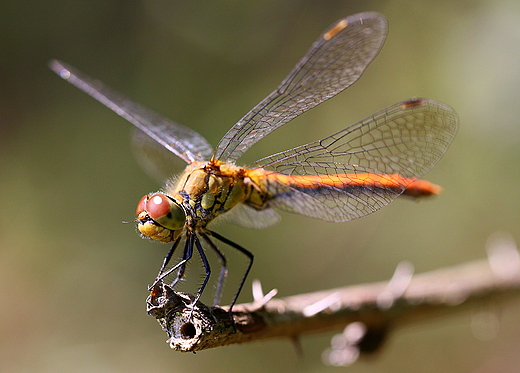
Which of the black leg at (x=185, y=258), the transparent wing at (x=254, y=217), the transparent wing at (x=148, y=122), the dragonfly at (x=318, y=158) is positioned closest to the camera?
the black leg at (x=185, y=258)

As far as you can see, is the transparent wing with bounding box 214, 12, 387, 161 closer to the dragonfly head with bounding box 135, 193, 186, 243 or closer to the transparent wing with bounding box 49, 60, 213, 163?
the transparent wing with bounding box 49, 60, 213, 163

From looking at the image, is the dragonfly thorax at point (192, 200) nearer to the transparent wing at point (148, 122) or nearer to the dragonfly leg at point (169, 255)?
the dragonfly leg at point (169, 255)

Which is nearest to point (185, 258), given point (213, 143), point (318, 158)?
point (318, 158)

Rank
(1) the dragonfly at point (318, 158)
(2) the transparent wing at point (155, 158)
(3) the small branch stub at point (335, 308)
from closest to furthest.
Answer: (3) the small branch stub at point (335, 308) → (1) the dragonfly at point (318, 158) → (2) the transparent wing at point (155, 158)

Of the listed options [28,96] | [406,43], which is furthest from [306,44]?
[28,96]

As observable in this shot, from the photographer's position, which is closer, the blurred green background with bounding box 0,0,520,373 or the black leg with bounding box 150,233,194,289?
the black leg with bounding box 150,233,194,289

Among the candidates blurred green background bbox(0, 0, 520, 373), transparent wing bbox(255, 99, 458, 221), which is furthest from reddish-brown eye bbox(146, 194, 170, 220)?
blurred green background bbox(0, 0, 520, 373)

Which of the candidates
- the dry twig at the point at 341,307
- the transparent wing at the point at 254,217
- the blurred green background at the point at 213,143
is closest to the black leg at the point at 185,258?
the dry twig at the point at 341,307

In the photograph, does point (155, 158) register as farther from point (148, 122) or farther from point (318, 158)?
A: point (318, 158)
